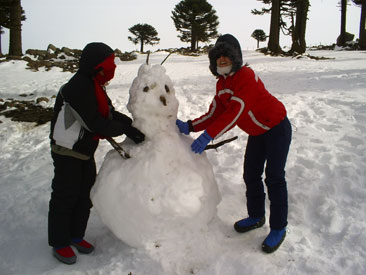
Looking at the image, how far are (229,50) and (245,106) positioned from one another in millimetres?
425

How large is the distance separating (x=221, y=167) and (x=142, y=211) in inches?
69.0

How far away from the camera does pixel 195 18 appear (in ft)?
65.6

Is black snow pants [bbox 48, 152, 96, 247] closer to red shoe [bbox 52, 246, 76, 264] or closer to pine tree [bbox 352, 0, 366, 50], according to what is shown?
red shoe [bbox 52, 246, 76, 264]

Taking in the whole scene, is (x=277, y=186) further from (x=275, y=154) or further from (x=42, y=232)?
(x=42, y=232)

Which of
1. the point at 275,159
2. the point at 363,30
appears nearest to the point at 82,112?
the point at 275,159

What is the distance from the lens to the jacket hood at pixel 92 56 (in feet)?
6.63

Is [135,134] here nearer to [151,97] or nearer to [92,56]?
[151,97]

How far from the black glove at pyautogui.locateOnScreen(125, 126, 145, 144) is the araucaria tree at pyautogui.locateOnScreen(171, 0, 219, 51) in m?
17.9

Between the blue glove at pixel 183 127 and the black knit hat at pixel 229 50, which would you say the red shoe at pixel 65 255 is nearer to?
the blue glove at pixel 183 127

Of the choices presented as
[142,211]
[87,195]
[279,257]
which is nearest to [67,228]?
[87,195]

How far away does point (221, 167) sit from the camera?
11.8 ft

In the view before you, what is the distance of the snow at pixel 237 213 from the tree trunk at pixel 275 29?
357 inches

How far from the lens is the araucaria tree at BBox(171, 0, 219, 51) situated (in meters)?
19.4

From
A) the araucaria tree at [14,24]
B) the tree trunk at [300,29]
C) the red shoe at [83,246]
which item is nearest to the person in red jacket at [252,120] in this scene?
the red shoe at [83,246]
